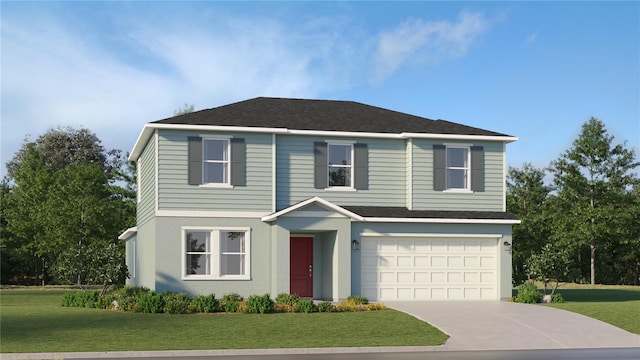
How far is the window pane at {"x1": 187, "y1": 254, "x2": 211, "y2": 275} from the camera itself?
30.6 meters

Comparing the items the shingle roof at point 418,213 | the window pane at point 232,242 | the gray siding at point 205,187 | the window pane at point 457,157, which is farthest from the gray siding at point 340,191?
the window pane at point 232,242

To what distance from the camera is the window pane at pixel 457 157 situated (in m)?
33.6

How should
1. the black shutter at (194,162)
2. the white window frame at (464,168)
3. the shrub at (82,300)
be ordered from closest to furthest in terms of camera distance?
the black shutter at (194,162) < the shrub at (82,300) < the white window frame at (464,168)

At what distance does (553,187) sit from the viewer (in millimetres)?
62656

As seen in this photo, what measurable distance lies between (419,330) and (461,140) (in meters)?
11.7

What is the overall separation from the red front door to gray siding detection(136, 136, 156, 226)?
18.1ft

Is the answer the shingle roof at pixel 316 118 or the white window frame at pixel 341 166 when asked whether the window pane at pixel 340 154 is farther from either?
the shingle roof at pixel 316 118

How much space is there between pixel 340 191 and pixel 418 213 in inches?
119

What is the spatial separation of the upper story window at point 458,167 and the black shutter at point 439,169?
0.37m

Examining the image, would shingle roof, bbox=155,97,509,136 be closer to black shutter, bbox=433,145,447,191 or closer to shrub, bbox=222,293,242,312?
black shutter, bbox=433,145,447,191

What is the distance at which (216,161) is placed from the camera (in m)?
31.4

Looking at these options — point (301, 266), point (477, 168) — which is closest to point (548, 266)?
point (477, 168)

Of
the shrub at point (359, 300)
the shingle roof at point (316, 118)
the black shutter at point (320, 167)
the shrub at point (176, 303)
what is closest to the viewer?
the shrub at point (176, 303)

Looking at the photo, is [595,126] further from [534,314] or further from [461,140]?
[534,314]
